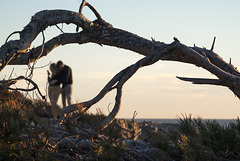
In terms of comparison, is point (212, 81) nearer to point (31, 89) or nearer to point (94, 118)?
point (94, 118)

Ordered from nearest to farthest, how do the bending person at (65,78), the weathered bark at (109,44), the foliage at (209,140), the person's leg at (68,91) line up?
the foliage at (209,140), the weathered bark at (109,44), the bending person at (65,78), the person's leg at (68,91)

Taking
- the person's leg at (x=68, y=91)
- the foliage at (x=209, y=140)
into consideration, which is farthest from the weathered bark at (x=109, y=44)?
the person's leg at (x=68, y=91)

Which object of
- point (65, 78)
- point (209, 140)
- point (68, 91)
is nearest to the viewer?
point (209, 140)

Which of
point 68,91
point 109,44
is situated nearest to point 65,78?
point 68,91

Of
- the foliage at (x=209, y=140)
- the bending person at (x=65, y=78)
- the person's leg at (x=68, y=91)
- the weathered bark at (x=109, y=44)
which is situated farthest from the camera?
the person's leg at (x=68, y=91)

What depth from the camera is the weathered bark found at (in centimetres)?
632

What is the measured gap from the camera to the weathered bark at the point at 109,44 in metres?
6.32

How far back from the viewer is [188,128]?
4.76m

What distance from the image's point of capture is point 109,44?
24.1ft

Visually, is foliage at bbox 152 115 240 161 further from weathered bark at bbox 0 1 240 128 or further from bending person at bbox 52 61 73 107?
bending person at bbox 52 61 73 107

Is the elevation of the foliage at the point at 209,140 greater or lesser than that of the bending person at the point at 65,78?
lesser

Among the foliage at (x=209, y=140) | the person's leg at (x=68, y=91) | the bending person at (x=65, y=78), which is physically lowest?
the foliage at (x=209, y=140)

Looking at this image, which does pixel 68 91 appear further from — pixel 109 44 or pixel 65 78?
pixel 109 44

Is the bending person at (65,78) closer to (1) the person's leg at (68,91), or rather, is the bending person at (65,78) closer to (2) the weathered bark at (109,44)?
(1) the person's leg at (68,91)
